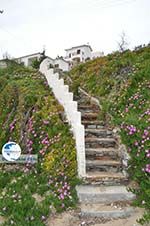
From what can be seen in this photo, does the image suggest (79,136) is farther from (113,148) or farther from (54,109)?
(54,109)

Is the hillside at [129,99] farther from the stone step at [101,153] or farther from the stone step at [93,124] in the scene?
the stone step at [101,153]

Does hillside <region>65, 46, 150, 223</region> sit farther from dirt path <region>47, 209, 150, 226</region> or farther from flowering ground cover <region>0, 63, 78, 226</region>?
flowering ground cover <region>0, 63, 78, 226</region>

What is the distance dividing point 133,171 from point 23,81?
441 cm

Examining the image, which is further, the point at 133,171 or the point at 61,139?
the point at 61,139

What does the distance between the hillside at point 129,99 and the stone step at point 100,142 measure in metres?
0.32

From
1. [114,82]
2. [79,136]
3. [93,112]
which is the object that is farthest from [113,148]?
[114,82]

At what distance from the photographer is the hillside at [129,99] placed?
500cm

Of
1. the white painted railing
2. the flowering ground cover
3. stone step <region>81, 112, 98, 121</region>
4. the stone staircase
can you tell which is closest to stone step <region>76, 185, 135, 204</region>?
the stone staircase

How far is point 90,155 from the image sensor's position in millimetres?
5820

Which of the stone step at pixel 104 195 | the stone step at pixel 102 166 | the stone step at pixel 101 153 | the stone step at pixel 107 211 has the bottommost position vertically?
the stone step at pixel 107 211

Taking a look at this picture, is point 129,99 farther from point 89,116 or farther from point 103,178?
point 103,178

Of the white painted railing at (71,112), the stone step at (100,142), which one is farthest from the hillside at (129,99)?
the white painted railing at (71,112)

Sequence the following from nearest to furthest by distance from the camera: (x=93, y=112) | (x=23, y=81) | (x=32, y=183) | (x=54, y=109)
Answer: (x=32, y=183) → (x=54, y=109) → (x=93, y=112) → (x=23, y=81)

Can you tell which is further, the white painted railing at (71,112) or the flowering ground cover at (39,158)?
the white painted railing at (71,112)
